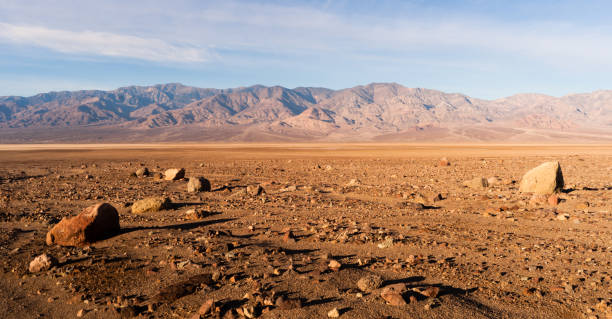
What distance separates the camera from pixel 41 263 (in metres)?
5.88

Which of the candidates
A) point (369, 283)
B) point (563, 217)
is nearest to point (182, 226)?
point (369, 283)

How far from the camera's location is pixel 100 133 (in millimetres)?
168500

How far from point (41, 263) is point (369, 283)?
5284 mm

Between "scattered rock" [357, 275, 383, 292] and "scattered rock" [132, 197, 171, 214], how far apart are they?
7136 millimetres

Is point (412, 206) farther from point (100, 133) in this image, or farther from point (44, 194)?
point (100, 133)

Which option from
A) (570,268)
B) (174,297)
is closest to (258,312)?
(174,297)

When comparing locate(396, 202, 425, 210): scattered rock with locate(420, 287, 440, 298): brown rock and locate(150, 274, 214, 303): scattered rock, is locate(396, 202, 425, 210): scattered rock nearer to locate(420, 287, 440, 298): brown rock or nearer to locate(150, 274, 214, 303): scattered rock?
locate(420, 287, 440, 298): brown rock

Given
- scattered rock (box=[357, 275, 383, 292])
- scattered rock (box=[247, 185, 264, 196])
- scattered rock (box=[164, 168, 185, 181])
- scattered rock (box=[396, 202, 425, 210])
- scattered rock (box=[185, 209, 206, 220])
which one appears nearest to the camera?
scattered rock (box=[357, 275, 383, 292])

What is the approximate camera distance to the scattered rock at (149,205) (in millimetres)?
10000

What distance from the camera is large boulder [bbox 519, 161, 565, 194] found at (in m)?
12.3

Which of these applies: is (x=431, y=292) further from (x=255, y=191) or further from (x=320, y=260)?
(x=255, y=191)

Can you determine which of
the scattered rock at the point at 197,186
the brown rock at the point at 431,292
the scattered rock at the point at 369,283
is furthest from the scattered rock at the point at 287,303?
the scattered rock at the point at 197,186

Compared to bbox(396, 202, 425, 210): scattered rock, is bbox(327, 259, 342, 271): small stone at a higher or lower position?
higher

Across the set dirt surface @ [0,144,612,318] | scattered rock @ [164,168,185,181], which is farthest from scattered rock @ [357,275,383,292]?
scattered rock @ [164,168,185,181]
